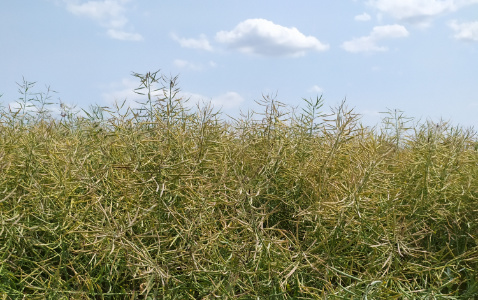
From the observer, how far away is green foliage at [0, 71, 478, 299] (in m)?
1.63

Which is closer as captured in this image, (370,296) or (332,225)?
Answer: (370,296)

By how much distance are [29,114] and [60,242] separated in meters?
1.35

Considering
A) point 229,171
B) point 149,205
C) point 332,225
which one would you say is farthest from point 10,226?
point 332,225

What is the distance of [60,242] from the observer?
1742 millimetres

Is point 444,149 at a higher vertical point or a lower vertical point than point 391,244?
higher

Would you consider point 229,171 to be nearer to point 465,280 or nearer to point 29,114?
point 465,280

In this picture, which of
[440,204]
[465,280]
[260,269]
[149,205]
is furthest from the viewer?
[440,204]

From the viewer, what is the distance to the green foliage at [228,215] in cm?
163

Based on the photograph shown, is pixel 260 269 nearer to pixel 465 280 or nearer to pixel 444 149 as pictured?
pixel 465 280

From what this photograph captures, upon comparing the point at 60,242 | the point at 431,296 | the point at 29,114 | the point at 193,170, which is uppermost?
the point at 29,114

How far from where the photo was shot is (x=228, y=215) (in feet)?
5.74

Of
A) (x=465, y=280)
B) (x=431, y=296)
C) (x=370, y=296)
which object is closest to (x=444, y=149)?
(x=465, y=280)

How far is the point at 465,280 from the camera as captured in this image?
1877mm

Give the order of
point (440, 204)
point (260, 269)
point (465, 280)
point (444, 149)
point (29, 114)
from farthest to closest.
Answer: point (29, 114)
point (444, 149)
point (440, 204)
point (465, 280)
point (260, 269)
